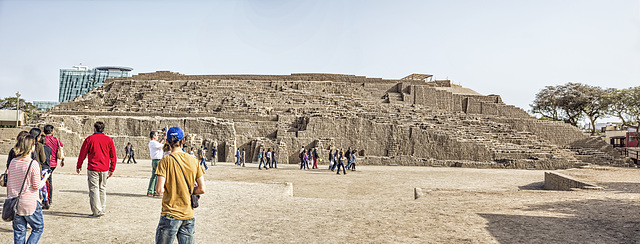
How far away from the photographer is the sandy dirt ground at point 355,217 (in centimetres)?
608

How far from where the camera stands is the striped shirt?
4523 millimetres

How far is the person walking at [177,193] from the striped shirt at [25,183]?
1.67 meters

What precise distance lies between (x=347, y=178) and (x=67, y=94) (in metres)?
127

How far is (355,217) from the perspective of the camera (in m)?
7.49

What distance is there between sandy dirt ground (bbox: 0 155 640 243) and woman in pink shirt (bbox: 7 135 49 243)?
1.09m

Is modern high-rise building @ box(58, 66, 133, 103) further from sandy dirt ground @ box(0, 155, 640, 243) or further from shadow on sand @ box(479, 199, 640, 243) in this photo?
shadow on sand @ box(479, 199, 640, 243)

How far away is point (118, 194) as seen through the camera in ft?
30.7

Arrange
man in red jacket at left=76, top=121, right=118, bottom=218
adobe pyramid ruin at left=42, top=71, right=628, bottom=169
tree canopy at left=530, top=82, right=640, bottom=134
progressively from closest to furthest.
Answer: man in red jacket at left=76, top=121, right=118, bottom=218 → adobe pyramid ruin at left=42, top=71, right=628, bottom=169 → tree canopy at left=530, top=82, right=640, bottom=134

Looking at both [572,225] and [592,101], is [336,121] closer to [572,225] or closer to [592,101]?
[572,225]

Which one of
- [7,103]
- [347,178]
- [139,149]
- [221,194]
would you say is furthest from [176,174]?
[7,103]

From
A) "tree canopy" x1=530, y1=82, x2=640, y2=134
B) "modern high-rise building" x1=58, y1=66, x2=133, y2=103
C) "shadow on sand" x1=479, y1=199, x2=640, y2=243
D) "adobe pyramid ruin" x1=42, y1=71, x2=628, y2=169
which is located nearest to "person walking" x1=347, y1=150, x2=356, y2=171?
"adobe pyramid ruin" x1=42, y1=71, x2=628, y2=169

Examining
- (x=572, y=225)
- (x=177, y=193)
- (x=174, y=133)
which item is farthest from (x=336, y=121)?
(x=177, y=193)

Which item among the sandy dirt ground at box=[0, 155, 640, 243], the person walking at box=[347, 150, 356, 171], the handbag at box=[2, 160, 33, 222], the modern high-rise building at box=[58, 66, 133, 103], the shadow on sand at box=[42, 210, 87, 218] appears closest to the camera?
the handbag at box=[2, 160, 33, 222]

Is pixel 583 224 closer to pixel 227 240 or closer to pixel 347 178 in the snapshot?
pixel 227 240
